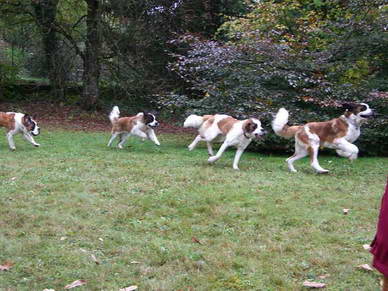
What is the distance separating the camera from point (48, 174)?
35.0ft

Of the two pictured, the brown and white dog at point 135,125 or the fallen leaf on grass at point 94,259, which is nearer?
the fallen leaf on grass at point 94,259

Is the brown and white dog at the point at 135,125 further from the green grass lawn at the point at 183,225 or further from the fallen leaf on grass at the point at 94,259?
the fallen leaf on grass at the point at 94,259

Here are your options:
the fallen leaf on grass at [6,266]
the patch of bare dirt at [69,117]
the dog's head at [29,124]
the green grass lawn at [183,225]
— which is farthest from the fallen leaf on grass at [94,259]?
the patch of bare dirt at [69,117]

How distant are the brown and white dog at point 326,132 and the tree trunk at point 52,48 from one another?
15.9 meters

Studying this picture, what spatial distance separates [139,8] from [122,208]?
1876cm

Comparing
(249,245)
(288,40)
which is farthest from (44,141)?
(249,245)

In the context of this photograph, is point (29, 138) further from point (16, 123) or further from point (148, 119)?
point (148, 119)

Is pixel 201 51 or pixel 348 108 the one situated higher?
pixel 201 51

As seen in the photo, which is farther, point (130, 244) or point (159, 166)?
point (159, 166)

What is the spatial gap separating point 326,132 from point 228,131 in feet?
7.80

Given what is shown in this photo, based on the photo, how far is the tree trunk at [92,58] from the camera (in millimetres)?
24047

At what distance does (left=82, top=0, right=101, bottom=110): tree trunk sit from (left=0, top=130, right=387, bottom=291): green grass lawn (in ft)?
42.7

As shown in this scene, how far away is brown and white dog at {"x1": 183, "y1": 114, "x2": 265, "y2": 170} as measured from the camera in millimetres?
12086

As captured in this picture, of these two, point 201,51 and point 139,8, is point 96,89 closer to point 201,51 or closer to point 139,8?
point 139,8
